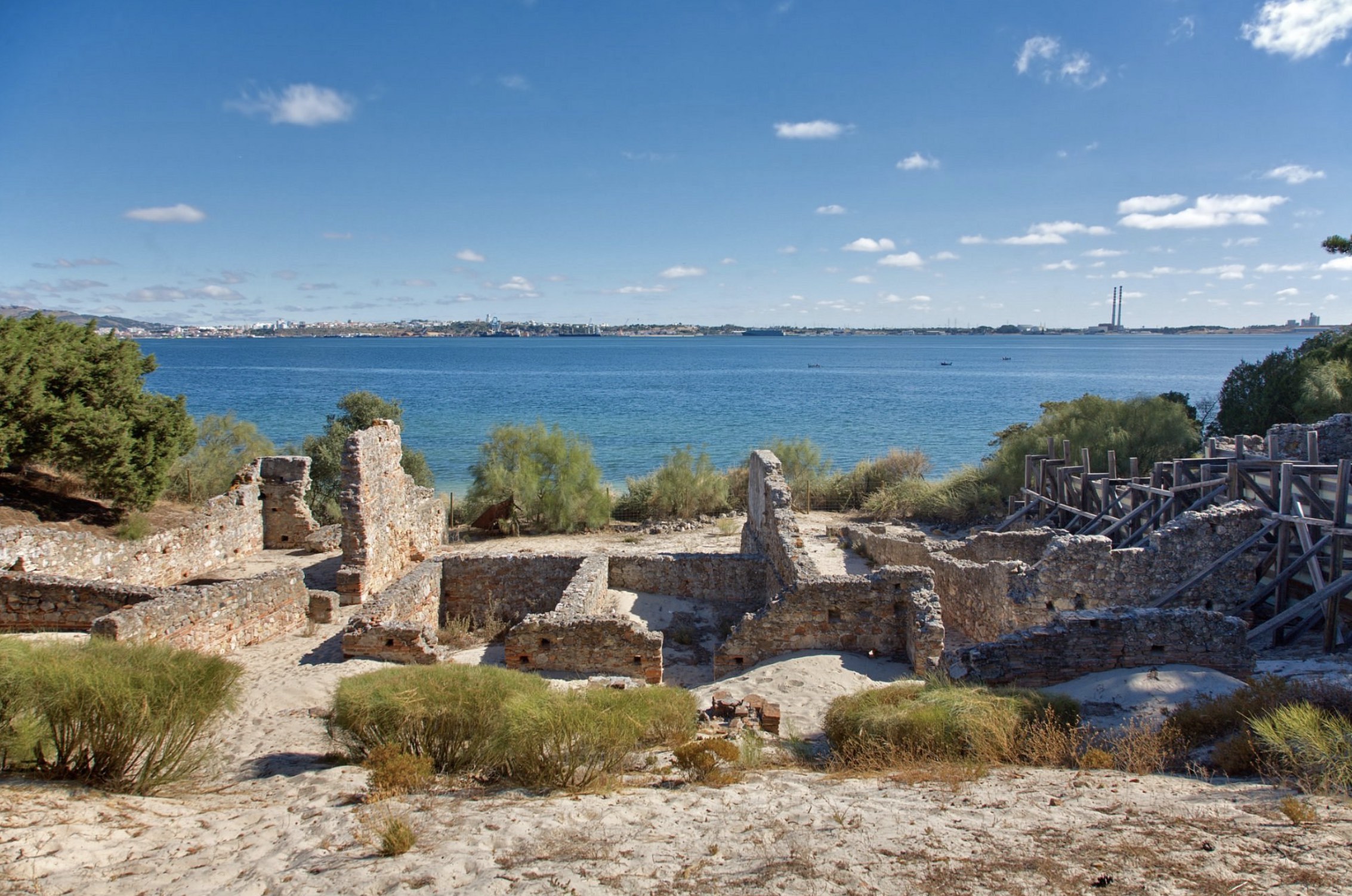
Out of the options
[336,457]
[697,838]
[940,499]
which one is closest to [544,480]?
[336,457]

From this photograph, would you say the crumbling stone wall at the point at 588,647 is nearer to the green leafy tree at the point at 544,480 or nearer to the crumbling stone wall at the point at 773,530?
the crumbling stone wall at the point at 773,530

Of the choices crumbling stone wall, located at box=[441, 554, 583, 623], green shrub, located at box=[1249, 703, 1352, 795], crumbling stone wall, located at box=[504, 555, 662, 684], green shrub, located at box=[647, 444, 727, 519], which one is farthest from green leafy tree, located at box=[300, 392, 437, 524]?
green shrub, located at box=[1249, 703, 1352, 795]

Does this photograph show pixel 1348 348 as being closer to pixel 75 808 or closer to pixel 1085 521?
pixel 1085 521

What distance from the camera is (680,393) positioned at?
82.8 m

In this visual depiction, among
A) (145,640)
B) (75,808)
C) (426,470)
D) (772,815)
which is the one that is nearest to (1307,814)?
(772,815)

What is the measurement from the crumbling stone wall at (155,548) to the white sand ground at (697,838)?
32.1 ft

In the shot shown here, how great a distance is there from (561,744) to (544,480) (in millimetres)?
18433

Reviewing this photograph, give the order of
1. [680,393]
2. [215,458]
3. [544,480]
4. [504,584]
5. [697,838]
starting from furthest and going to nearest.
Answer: [680,393]
[215,458]
[544,480]
[504,584]
[697,838]

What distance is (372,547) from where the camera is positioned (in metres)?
14.2

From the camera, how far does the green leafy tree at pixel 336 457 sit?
2497 cm

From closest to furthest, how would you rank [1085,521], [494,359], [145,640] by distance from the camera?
1. [145,640]
2. [1085,521]
3. [494,359]

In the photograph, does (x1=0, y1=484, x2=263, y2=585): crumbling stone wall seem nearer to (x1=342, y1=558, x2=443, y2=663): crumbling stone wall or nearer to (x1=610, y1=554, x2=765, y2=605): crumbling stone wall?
(x1=342, y1=558, x2=443, y2=663): crumbling stone wall

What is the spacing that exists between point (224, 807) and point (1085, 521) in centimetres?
1596

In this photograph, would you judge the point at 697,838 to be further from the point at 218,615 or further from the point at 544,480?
the point at 544,480
